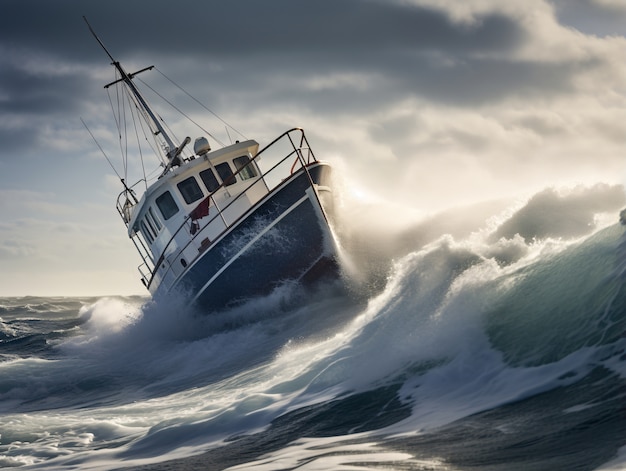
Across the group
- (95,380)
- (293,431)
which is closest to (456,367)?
(293,431)

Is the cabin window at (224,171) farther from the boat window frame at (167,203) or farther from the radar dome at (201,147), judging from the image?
the boat window frame at (167,203)

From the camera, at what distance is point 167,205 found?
677 inches

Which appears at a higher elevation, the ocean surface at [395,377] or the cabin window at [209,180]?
the cabin window at [209,180]

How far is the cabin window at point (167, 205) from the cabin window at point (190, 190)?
0.34m

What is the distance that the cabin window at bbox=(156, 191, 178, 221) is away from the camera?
56.0 feet

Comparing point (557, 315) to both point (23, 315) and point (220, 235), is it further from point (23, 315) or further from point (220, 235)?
point (23, 315)

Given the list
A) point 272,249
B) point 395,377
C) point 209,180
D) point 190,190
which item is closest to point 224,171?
point 209,180

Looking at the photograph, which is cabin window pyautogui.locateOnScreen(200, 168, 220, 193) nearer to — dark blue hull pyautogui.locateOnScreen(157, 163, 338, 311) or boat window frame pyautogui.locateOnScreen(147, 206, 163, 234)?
boat window frame pyautogui.locateOnScreen(147, 206, 163, 234)

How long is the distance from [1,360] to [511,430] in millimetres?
16838

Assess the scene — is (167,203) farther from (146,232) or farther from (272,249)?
(272,249)

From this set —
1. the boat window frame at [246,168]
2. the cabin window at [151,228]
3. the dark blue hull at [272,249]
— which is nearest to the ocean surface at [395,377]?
the dark blue hull at [272,249]

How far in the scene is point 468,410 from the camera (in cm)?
648

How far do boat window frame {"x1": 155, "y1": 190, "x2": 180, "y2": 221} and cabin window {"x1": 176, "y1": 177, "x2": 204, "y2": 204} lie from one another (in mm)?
318

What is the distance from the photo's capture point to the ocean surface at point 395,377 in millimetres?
5754
